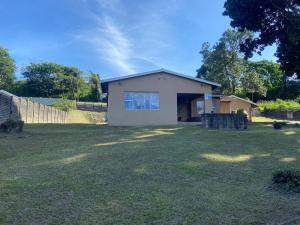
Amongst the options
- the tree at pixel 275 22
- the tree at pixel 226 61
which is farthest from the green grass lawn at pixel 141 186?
the tree at pixel 226 61

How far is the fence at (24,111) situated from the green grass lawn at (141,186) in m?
11.0

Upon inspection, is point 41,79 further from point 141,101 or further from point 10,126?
point 10,126

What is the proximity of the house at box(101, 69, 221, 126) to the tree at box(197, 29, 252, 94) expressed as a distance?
2081 centimetres

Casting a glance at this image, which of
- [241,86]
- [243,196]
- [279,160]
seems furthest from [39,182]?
[241,86]

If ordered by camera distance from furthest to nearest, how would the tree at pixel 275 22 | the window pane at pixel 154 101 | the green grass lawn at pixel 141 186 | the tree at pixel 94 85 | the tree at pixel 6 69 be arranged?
the tree at pixel 94 85, the tree at pixel 6 69, the window pane at pixel 154 101, the tree at pixel 275 22, the green grass lawn at pixel 141 186

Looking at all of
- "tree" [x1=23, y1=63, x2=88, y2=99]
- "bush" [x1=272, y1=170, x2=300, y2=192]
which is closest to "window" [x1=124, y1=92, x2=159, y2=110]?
"bush" [x1=272, y1=170, x2=300, y2=192]

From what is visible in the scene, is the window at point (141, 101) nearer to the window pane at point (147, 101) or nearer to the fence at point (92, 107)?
the window pane at point (147, 101)

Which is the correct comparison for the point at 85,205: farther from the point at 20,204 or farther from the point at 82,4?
the point at 82,4

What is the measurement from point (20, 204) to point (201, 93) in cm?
2019

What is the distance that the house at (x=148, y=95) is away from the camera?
2145 cm

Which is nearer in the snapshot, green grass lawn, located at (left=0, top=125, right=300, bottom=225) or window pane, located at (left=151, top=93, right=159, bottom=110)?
green grass lawn, located at (left=0, top=125, right=300, bottom=225)

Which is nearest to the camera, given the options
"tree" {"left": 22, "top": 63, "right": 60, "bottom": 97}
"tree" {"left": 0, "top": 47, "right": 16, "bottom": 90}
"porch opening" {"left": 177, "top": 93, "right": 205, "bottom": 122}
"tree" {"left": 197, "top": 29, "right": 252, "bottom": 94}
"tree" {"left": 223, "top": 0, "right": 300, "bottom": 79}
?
"tree" {"left": 223, "top": 0, "right": 300, "bottom": 79}

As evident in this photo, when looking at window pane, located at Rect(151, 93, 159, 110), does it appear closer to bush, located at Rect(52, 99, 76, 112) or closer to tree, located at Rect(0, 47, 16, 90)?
bush, located at Rect(52, 99, 76, 112)

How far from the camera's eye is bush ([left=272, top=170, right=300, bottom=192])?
592 cm
